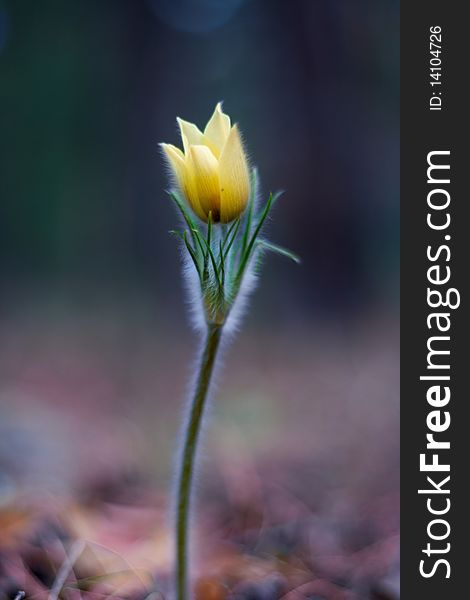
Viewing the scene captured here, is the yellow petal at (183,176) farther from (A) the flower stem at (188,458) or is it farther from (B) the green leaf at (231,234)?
(A) the flower stem at (188,458)

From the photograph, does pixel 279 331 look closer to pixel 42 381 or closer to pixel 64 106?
pixel 42 381

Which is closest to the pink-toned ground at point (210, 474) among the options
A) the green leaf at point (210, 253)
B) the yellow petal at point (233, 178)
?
the green leaf at point (210, 253)

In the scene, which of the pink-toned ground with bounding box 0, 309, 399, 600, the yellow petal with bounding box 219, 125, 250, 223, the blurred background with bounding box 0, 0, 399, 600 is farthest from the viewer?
the blurred background with bounding box 0, 0, 399, 600

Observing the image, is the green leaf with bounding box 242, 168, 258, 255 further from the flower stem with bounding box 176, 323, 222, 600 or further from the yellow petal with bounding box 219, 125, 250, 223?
the flower stem with bounding box 176, 323, 222, 600

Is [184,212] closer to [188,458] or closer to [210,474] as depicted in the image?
[188,458]

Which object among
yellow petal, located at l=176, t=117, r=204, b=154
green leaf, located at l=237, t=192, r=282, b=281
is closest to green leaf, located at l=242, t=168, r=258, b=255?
green leaf, located at l=237, t=192, r=282, b=281
